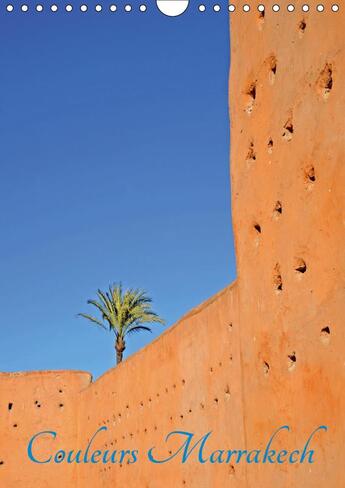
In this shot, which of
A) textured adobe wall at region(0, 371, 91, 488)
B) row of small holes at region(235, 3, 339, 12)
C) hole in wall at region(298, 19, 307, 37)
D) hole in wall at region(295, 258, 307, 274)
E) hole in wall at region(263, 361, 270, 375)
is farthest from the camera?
textured adobe wall at region(0, 371, 91, 488)

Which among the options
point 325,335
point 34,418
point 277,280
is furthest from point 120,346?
point 325,335

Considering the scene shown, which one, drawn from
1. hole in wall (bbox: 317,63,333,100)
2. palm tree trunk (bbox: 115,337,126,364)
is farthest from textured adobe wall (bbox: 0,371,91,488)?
hole in wall (bbox: 317,63,333,100)

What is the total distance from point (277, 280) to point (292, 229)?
1.09 ft

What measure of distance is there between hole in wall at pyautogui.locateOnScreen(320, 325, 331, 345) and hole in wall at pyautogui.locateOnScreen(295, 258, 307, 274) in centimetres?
37

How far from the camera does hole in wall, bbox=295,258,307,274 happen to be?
383 centimetres

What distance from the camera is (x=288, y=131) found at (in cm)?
408

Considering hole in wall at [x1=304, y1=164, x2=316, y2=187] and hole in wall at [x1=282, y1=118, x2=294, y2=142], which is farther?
hole in wall at [x1=282, y1=118, x2=294, y2=142]

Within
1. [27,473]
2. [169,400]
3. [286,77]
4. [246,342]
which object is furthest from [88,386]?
[286,77]

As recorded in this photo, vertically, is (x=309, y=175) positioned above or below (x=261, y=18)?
below

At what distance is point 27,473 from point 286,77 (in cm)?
1097

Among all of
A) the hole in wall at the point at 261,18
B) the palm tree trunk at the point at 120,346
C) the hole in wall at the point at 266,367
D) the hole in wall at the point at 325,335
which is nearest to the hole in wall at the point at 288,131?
the hole in wall at the point at 261,18

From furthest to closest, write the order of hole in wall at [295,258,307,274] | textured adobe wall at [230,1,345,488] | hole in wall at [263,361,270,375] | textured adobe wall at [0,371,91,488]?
textured adobe wall at [0,371,91,488] < hole in wall at [263,361,270,375] < hole in wall at [295,258,307,274] < textured adobe wall at [230,1,345,488]

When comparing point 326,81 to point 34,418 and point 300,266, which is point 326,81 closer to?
point 300,266

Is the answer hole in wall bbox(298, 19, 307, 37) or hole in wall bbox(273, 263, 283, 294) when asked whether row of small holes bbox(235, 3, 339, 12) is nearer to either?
hole in wall bbox(298, 19, 307, 37)
